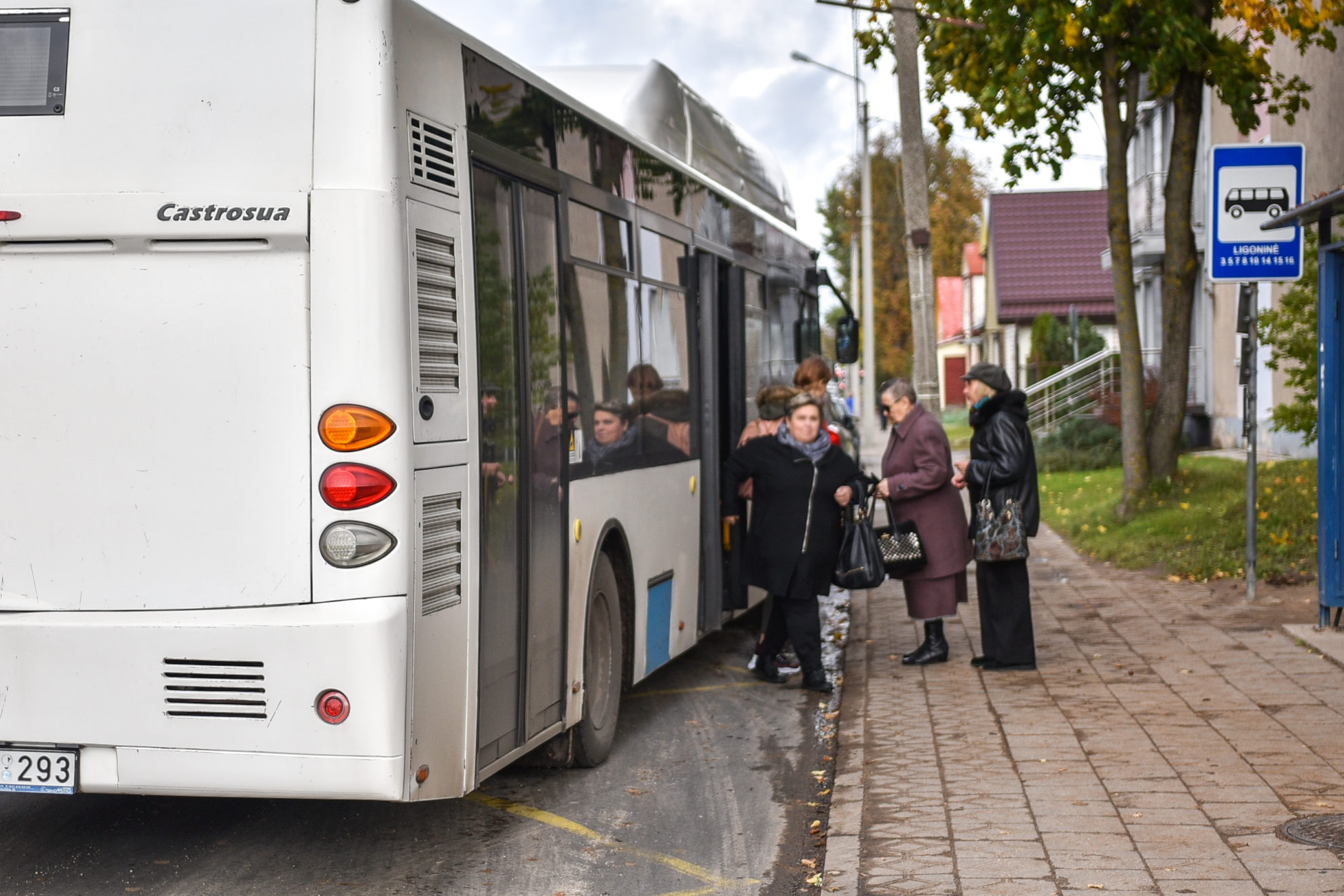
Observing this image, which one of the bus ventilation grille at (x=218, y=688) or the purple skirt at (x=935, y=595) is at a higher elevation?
the bus ventilation grille at (x=218, y=688)

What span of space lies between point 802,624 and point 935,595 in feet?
3.39

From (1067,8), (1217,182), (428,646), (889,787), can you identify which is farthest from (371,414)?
(1067,8)

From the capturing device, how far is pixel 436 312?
5297mm

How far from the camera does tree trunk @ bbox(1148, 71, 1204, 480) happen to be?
53.4ft

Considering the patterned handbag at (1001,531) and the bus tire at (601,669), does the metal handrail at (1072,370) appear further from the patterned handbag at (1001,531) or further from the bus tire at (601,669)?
the bus tire at (601,669)

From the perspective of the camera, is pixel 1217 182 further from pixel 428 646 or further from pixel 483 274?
pixel 428 646

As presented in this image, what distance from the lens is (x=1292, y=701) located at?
827 centimetres

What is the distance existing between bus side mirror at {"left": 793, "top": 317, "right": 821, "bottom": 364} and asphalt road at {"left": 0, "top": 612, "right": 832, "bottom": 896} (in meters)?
5.31

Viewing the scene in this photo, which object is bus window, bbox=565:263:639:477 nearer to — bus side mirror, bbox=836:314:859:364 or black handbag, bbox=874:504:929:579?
black handbag, bbox=874:504:929:579

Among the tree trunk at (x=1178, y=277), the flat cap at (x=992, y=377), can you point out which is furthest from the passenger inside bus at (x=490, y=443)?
the tree trunk at (x=1178, y=277)

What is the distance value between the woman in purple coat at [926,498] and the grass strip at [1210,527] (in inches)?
183

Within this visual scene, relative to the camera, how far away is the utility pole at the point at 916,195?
1588 cm

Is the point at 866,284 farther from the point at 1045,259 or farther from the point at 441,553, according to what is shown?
the point at 441,553

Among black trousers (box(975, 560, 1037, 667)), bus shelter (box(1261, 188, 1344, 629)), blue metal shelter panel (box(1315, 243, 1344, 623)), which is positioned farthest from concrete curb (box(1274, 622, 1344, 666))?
black trousers (box(975, 560, 1037, 667))
